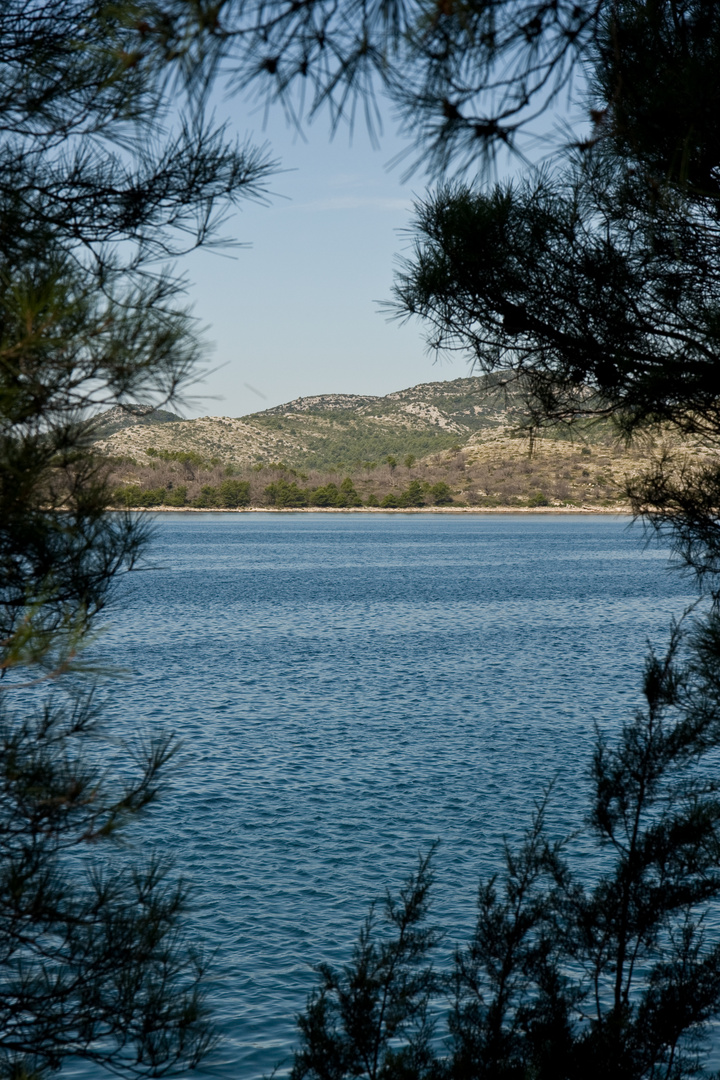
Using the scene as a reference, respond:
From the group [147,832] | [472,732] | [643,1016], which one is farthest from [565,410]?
[472,732]

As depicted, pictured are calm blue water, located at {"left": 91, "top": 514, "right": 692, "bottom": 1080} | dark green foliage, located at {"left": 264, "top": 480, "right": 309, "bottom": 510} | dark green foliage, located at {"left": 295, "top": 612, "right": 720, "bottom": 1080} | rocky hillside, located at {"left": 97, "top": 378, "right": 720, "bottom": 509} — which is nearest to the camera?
dark green foliage, located at {"left": 295, "top": 612, "right": 720, "bottom": 1080}

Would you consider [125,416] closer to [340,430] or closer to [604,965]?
[604,965]

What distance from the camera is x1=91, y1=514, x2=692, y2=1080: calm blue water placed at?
35.3 ft

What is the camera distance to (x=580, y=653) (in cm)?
3042

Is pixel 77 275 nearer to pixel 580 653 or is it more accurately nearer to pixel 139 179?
pixel 139 179

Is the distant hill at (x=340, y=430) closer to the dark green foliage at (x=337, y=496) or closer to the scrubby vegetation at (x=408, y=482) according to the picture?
the scrubby vegetation at (x=408, y=482)

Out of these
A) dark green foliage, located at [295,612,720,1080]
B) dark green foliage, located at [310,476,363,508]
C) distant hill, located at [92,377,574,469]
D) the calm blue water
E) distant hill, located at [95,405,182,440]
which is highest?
distant hill, located at [92,377,574,469]

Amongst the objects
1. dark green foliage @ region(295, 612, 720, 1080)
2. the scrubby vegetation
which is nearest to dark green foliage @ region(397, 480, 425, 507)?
the scrubby vegetation

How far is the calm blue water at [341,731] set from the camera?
35.3 ft

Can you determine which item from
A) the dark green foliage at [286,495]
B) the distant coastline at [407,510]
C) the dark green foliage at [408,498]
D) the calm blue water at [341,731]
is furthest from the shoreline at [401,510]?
the calm blue water at [341,731]

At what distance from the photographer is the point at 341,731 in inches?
785

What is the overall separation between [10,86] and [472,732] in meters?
17.6

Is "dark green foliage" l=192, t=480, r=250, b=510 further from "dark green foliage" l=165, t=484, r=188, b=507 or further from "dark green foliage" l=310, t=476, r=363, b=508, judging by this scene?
"dark green foliage" l=310, t=476, r=363, b=508

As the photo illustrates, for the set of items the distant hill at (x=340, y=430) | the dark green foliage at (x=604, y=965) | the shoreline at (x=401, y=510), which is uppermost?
the distant hill at (x=340, y=430)
